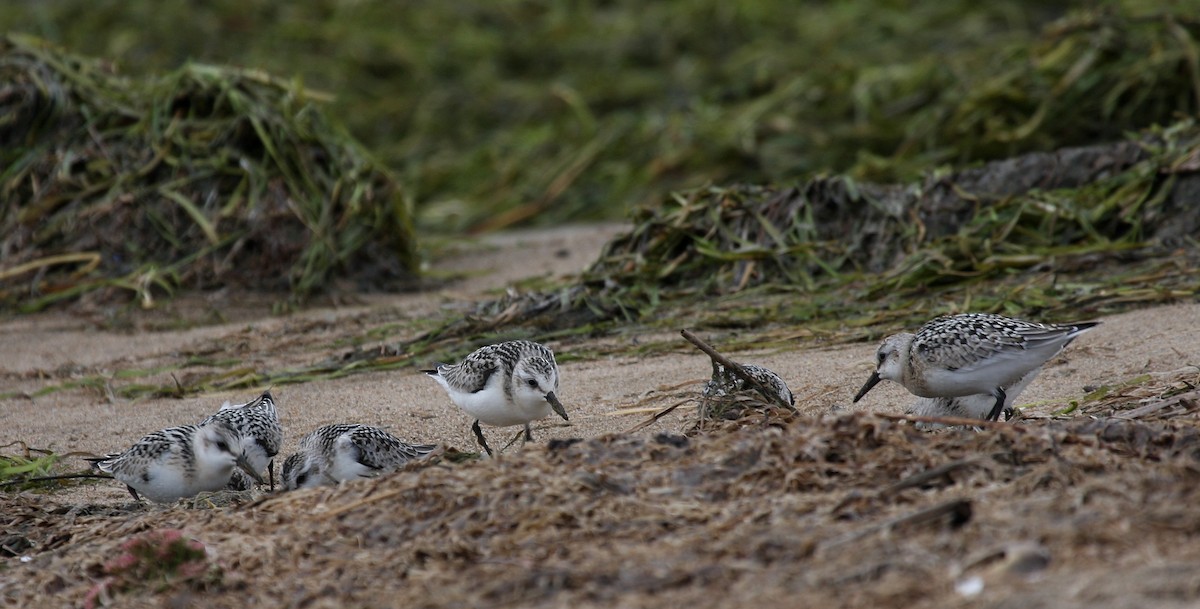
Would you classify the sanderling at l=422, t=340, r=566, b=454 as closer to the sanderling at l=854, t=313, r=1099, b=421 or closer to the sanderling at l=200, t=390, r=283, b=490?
the sanderling at l=200, t=390, r=283, b=490

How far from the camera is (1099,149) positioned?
26.1 feet

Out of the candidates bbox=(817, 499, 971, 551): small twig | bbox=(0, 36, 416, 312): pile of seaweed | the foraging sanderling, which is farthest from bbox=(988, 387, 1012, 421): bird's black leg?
bbox=(0, 36, 416, 312): pile of seaweed

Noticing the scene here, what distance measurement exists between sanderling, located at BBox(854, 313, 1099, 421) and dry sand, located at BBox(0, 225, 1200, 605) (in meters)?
0.26

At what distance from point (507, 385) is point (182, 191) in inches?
161

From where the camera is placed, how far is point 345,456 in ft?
15.1

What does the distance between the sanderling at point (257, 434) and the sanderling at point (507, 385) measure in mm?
705

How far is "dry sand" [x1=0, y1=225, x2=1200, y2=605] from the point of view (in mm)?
5363

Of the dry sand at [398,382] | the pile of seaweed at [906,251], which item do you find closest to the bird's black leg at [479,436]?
the dry sand at [398,382]

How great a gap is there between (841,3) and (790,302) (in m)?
7.89

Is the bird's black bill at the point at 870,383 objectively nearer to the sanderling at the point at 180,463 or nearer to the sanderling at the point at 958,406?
the sanderling at the point at 958,406

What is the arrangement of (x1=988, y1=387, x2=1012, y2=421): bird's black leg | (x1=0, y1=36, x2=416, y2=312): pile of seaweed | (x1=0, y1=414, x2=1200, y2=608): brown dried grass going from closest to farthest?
(x1=0, y1=414, x2=1200, y2=608): brown dried grass < (x1=988, y1=387, x2=1012, y2=421): bird's black leg < (x1=0, y1=36, x2=416, y2=312): pile of seaweed

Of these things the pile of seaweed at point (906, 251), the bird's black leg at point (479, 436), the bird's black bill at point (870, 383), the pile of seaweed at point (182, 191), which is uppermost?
the pile of seaweed at point (182, 191)

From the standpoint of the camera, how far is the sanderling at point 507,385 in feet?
16.2

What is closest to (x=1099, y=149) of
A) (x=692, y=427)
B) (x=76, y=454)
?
(x=692, y=427)
